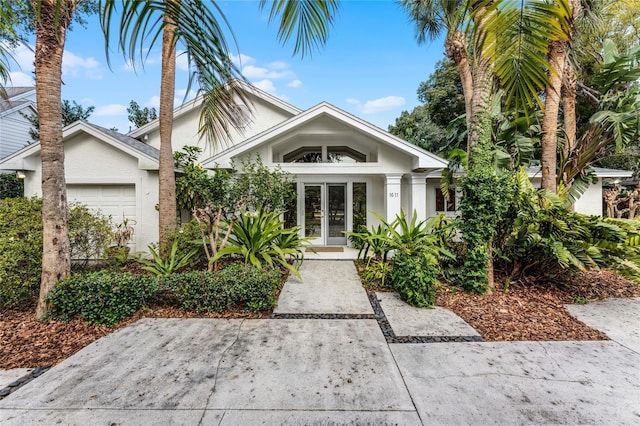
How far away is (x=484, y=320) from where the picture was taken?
4336 millimetres

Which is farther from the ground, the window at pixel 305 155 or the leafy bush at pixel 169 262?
the window at pixel 305 155

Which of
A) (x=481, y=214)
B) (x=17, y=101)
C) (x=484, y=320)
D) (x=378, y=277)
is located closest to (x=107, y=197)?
(x=378, y=277)

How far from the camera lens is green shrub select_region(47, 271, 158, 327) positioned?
14.0 ft

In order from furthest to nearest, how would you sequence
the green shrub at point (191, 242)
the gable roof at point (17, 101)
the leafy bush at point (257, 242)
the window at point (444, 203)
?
the gable roof at point (17, 101)
the window at point (444, 203)
the green shrub at point (191, 242)
the leafy bush at point (257, 242)

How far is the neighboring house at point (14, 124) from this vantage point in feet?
47.2

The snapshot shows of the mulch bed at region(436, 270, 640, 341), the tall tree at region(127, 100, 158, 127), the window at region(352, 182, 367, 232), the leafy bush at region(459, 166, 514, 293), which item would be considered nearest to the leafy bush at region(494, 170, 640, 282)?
the leafy bush at region(459, 166, 514, 293)

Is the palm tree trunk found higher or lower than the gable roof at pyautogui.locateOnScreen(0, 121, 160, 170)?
higher

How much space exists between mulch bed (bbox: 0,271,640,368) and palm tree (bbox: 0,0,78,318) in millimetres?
542

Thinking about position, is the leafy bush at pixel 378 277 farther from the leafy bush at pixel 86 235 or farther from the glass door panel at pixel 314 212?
the leafy bush at pixel 86 235

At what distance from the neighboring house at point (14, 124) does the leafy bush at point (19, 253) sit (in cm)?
1416

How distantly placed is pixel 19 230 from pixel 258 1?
5.50 meters

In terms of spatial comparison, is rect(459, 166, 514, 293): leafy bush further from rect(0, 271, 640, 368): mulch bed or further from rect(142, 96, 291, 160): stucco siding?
rect(142, 96, 291, 160): stucco siding

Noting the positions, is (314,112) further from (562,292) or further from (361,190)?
(562,292)

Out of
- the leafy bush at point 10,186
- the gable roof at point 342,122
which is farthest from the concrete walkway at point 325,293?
the leafy bush at point 10,186
